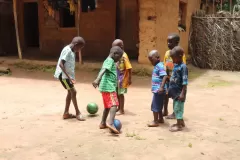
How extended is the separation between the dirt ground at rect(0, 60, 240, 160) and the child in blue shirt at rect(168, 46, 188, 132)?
31cm

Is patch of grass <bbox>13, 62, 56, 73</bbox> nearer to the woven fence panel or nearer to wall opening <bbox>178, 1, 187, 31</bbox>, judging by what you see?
wall opening <bbox>178, 1, 187, 31</bbox>

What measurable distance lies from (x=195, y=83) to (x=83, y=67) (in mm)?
3360

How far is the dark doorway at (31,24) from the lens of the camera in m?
13.4

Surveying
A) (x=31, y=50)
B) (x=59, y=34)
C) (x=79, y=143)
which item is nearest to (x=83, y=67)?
(x=59, y=34)

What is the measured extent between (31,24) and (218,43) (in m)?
8.26

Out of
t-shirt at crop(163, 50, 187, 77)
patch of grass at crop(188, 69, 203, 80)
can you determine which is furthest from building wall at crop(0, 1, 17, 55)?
t-shirt at crop(163, 50, 187, 77)

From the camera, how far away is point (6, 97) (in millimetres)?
6445

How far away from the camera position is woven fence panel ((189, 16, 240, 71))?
10.3 metres

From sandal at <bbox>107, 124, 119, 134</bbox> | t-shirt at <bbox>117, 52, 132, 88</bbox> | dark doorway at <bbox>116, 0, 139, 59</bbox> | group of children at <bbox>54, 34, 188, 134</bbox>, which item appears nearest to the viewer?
sandal at <bbox>107, 124, 119, 134</bbox>

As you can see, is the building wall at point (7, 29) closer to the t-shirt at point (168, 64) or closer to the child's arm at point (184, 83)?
the t-shirt at point (168, 64)

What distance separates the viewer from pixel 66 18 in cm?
1177

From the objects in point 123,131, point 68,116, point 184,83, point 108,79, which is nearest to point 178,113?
point 184,83

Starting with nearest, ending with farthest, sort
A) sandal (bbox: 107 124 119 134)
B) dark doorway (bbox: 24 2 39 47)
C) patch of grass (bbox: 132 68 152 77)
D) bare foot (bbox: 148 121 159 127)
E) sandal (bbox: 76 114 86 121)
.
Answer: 1. sandal (bbox: 107 124 119 134)
2. bare foot (bbox: 148 121 159 127)
3. sandal (bbox: 76 114 86 121)
4. patch of grass (bbox: 132 68 152 77)
5. dark doorway (bbox: 24 2 39 47)

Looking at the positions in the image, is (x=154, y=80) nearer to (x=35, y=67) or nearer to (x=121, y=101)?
(x=121, y=101)
